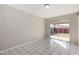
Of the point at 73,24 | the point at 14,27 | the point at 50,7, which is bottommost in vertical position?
the point at 14,27

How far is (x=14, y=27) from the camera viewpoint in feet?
10.4

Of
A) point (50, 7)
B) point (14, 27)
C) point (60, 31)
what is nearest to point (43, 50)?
point (14, 27)

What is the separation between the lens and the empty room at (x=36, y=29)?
9.05 feet

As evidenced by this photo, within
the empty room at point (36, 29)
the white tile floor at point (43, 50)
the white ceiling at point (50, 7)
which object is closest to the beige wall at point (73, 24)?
the empty room at point (36, 29)

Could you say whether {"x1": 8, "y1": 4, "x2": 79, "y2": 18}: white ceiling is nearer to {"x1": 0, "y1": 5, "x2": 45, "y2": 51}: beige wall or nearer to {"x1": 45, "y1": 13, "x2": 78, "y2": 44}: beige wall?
{"x1": 0, "y1": 5, "x2": 45, "y2": 51}: beige wall

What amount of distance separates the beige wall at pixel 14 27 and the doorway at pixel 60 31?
1977mm

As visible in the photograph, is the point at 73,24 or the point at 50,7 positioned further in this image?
the point at 73,24

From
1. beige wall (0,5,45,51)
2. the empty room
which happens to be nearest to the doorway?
the empty room

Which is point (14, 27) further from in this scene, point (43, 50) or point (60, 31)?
point (60, 31)

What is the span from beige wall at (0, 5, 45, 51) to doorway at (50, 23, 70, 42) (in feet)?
6.49

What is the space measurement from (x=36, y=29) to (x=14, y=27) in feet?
6.41

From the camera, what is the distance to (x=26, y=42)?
397cm
